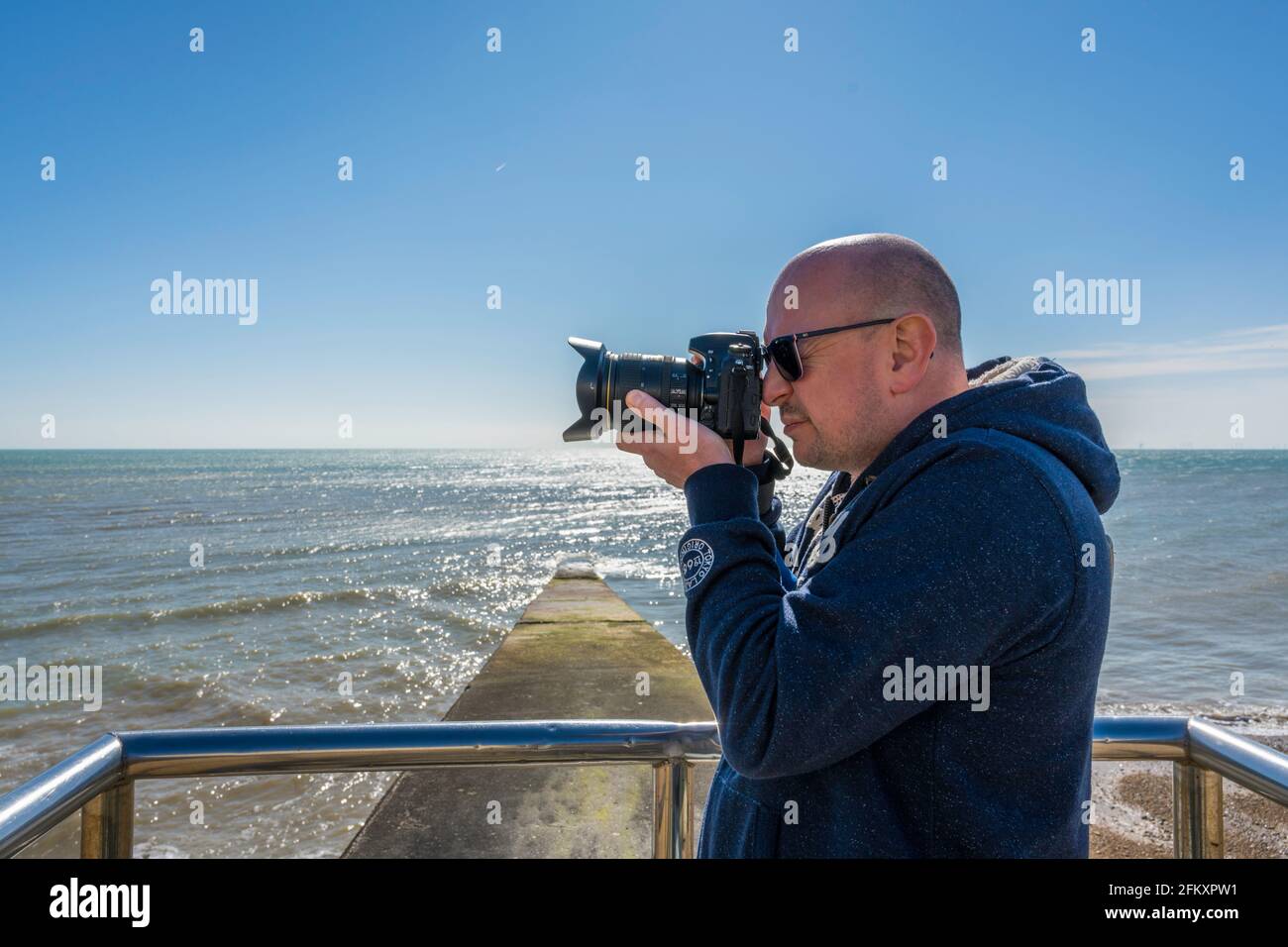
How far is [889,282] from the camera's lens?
118cm

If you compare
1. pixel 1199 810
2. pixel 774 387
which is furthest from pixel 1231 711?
pixel 774 387

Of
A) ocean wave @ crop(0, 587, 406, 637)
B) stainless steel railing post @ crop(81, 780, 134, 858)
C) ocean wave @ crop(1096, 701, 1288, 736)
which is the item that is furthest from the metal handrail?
ocean wave @ crop(0, 587, 406, 637)

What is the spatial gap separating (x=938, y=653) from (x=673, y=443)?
0.59m

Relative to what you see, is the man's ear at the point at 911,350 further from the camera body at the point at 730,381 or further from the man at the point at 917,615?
the camera body at the point at 730,381

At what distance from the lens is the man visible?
90 cm

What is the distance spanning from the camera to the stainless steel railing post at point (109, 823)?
3.82 feet

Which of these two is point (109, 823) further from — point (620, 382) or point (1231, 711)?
point (1231, 711)

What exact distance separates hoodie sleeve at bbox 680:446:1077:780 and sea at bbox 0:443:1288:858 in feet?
7.10

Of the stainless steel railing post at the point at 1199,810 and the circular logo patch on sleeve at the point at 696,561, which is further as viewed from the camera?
the stainless steel railing post at the point at 1199,810

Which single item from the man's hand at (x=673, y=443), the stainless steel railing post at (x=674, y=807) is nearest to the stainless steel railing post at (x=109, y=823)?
the stainless steel railing post at (x=674, y=807)

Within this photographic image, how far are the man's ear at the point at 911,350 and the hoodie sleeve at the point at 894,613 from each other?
0.23 m

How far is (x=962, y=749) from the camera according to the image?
96cm
